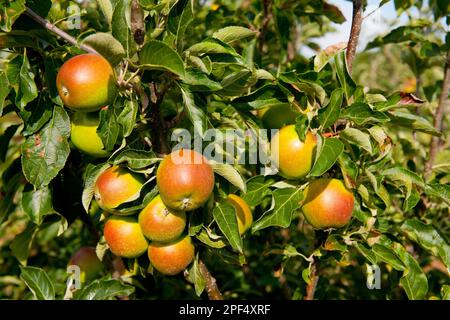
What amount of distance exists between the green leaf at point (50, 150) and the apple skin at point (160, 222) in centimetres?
30

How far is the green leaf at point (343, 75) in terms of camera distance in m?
1.41

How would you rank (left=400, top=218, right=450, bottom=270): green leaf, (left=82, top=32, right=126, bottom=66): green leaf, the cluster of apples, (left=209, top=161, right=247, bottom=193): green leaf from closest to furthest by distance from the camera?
(left=82, top=32, right=126, bottom=66): green leaf, the cluster of apples, (left=209, top=161, right=247, bottom=193): green leaf, (left=400, top=218, right=450, bottom=270): green leaf

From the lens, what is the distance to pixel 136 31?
1.30 m

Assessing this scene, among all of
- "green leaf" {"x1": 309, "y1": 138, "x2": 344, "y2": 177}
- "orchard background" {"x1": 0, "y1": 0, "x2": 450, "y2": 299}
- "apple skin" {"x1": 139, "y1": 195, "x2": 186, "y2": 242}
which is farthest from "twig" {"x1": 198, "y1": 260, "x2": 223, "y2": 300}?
"green leaf" {"x1": 309, "y1": 138, "x2": 344, "y2": 177}

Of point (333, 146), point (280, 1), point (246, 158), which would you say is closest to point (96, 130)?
point (246, 158)

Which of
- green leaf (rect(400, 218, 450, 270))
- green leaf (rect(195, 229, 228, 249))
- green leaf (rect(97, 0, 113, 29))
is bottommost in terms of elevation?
green leaf (rect(400, 218, 450, 270))

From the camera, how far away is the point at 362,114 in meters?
1.36

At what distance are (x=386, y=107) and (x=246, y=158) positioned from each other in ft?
1.51

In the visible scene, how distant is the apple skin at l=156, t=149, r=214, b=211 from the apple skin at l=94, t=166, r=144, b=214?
90 millimetres

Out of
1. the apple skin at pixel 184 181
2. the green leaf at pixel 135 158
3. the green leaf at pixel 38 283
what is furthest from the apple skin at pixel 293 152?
the green leaf at pixel 38 283

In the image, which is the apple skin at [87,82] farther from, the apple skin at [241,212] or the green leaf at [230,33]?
the apple skin at [241,212]

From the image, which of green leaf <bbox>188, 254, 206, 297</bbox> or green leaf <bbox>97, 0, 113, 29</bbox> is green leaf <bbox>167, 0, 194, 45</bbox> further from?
green leaf <bbox>188, 254, 206, 297</bbox>

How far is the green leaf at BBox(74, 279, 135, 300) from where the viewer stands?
1.67m
